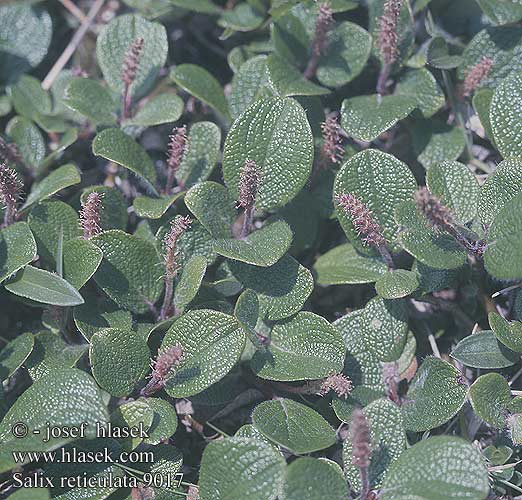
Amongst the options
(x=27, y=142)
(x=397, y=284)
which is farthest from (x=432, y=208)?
(x=27, y=142)

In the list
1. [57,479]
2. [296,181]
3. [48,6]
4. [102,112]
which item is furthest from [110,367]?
[48,6]

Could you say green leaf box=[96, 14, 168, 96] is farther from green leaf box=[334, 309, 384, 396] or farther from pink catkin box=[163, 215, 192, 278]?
green leaf box=[334, 309, 384, 396]

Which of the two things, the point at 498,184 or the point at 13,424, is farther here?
the point at 498,184

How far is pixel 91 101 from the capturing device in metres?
2.42

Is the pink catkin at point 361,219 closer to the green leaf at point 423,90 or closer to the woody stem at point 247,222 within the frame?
the woody stem at point 247,222

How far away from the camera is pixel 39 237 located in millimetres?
2131

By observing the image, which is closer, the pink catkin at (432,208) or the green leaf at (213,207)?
the pink catkin at (432,208)

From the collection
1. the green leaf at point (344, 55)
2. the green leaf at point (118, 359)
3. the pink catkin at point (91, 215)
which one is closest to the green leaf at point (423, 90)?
the green leaf at point (344, 55)

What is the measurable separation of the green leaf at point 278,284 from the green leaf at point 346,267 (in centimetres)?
12

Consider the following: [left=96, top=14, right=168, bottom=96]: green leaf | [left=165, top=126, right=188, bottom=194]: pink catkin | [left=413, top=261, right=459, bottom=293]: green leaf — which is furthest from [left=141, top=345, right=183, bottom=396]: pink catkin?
[left=96, top=14, right=168, bottom=96]: green leaf

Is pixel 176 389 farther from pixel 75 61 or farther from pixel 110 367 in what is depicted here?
pixel 75 61

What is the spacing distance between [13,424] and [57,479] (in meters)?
0.19

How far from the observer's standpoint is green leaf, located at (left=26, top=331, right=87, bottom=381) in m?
2.00

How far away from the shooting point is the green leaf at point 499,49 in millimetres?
2436
